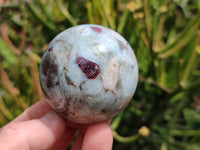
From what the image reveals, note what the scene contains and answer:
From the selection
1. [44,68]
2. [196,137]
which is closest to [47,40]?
[44,68]

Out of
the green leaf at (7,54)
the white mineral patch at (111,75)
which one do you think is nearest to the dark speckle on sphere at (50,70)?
the white mineral patch at (111,75)

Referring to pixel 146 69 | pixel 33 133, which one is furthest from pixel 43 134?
pixel 146 69

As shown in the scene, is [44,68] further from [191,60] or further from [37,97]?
[191,60]

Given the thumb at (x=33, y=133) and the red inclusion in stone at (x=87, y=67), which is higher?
the red inclusion in stone at (x=87, y=67)

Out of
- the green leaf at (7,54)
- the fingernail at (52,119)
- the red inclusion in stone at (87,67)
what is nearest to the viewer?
the red inclusion in stone at (87,67)

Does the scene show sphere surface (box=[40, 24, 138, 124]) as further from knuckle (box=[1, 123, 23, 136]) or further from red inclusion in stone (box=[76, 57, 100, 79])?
knuckle (box=[1, 123, 23, 136])

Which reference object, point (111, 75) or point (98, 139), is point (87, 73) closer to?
point (111, 75)

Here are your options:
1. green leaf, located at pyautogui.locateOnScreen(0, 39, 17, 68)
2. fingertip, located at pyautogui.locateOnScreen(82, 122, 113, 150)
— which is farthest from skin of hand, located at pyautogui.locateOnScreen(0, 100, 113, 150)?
green leaf, located at pyautogui.locateOnScreen(0, 39, 17, 68)

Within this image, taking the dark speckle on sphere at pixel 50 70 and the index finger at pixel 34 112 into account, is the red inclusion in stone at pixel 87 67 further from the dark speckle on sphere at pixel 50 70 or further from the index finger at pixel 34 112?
the index finger at pixel 34 112
